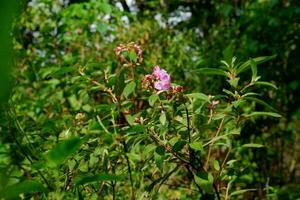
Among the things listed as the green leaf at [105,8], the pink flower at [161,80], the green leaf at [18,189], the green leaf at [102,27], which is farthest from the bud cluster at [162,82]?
the green leaf at [102,27]

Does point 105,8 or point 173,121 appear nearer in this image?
point 173,121

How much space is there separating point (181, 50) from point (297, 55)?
1179mm

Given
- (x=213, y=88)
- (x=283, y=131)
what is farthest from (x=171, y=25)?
(x=283, y=131)

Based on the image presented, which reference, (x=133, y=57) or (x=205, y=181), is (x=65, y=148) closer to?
(x=205, y=181)

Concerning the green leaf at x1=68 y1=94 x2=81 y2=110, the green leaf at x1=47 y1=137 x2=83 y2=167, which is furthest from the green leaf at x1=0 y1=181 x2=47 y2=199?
the green leaf at x1=68 y1=94 x2=81 y2=110

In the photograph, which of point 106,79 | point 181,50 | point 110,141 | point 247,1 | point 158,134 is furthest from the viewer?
point 247,1

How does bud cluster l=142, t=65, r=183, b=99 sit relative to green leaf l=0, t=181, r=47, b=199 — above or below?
below

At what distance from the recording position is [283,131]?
517 centimetres

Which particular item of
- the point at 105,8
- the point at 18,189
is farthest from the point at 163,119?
the point at 105,8

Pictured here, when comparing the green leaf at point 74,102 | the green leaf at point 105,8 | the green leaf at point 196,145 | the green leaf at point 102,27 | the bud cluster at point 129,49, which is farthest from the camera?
the green leaf at point 102,27

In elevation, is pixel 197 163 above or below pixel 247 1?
above

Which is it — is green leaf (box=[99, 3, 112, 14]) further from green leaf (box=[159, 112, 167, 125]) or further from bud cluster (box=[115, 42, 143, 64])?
green leaf (box=[159, 112, 167, 125])

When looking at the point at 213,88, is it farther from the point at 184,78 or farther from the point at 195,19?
the point at 195,19

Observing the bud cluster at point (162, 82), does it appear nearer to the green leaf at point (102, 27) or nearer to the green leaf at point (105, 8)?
the green leaf at point (105, 8)
